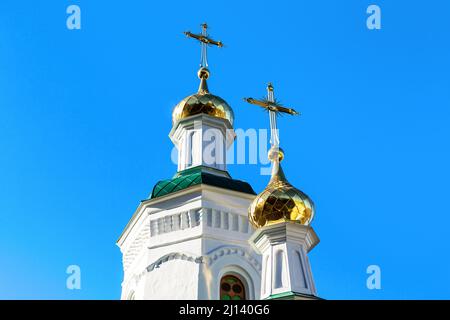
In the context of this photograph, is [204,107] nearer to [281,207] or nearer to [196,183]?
[196,183]

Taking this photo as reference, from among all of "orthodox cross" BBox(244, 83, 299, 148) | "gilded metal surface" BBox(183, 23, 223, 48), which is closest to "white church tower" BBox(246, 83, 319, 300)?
"orthodox cross" BBox(244, 83, 299, 148)

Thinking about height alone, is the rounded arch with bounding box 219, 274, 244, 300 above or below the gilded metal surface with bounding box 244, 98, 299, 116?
→ below

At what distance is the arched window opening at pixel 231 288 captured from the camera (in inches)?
Result: 482

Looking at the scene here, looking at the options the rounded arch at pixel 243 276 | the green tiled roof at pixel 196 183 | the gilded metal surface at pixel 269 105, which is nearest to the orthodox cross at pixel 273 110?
the gilded metal surface at pixel 269 105

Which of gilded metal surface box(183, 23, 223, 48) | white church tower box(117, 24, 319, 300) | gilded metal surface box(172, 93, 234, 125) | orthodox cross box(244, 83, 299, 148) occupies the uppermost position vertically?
gilded metal surface box(183, 23, 223, 48)

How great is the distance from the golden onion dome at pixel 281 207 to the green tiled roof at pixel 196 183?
6.13 ft

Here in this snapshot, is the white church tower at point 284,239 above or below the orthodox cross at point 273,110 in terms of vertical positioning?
below

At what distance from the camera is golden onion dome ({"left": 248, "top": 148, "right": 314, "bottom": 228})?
432 inches

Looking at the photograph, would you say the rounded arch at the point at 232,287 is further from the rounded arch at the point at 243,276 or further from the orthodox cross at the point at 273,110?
the orthodox cross at the point at 273,110

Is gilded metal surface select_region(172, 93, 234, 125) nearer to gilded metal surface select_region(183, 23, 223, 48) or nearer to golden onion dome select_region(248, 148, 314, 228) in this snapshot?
gilded metal surface select_region(183, 23, 223, 48)
